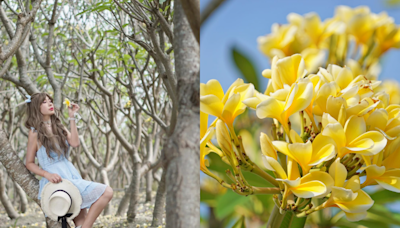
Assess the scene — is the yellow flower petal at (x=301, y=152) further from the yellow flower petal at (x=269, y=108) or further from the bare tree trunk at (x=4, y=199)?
the bare tree trunk at (x=4, y=199)

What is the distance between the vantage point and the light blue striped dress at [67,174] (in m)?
1.43

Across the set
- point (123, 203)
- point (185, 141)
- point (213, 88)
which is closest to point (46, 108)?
point (185, 141)

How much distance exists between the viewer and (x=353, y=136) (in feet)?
0.77

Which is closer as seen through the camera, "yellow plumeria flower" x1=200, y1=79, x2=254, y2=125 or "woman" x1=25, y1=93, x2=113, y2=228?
"yellow plumeria flower" x1=200, y1=79, x2=254, y2=125

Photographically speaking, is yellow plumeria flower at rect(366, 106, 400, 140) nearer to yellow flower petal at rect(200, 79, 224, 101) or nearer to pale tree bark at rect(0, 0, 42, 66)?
yellow flower petal at rect(200, 79, 224, 101)

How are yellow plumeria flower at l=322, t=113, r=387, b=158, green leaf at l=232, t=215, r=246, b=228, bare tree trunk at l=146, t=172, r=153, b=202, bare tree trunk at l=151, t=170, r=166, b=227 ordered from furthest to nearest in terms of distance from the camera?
bare tree trunk at l=146, t=172, r=153, b=202
bare tree trunk at l=151, t=170, r=166, b=227
green leaf at l=232, t=215, r=246, b=228
yellow plumeria flower at l=322, t=113, r=387, b=158

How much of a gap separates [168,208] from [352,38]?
1.90ft

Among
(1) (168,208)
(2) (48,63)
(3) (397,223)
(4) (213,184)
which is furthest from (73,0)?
(3) (397,223)

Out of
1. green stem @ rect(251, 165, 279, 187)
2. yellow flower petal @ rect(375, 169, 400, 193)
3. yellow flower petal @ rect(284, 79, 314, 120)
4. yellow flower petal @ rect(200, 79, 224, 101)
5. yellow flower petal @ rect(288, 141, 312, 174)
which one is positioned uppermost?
yellow flower petal @ rect(200, 79, 224, 101)

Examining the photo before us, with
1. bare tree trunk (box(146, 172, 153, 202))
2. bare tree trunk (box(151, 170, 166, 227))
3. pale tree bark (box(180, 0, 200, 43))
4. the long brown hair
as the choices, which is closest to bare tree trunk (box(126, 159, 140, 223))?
bare tree trunk (box(151, 170, 166, 227))

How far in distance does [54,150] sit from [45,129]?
10 cm

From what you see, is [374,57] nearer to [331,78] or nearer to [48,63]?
[331,78]

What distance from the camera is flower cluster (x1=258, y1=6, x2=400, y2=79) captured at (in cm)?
25

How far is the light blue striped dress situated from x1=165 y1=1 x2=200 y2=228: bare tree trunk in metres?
0.86
